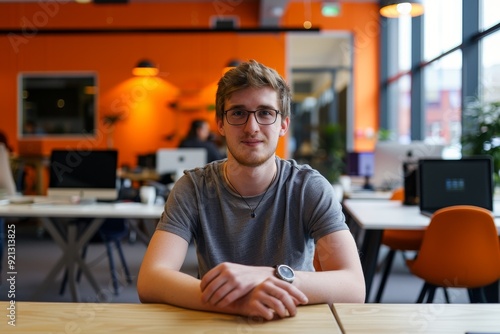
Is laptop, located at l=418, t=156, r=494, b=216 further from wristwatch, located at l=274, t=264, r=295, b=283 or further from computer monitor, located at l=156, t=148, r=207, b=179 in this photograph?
computer monitor, located at l=156, t=148, r=207, b=179

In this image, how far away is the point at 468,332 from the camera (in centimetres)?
112

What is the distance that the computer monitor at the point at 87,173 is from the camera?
416 centimetres

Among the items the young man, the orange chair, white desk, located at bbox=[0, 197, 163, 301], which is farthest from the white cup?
the young man

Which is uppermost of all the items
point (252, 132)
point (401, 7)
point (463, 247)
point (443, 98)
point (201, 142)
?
point (401, 7)

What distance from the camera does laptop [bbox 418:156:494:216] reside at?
3312mm

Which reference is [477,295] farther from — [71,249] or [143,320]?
[71,249]

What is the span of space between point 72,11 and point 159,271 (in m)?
9.99

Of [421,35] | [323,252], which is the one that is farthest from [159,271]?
[421,35]

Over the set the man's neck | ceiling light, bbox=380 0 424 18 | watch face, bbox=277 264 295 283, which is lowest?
watch face, bbox=277 264 295 283

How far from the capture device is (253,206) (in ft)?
5.65

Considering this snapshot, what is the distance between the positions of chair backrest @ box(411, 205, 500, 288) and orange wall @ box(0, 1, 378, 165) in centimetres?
746

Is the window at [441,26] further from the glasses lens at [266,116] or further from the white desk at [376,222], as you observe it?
the glasses lens at [266,116]

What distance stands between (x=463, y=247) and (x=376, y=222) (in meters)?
0.48

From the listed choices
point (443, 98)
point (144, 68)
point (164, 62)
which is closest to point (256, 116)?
point (443, 98)
